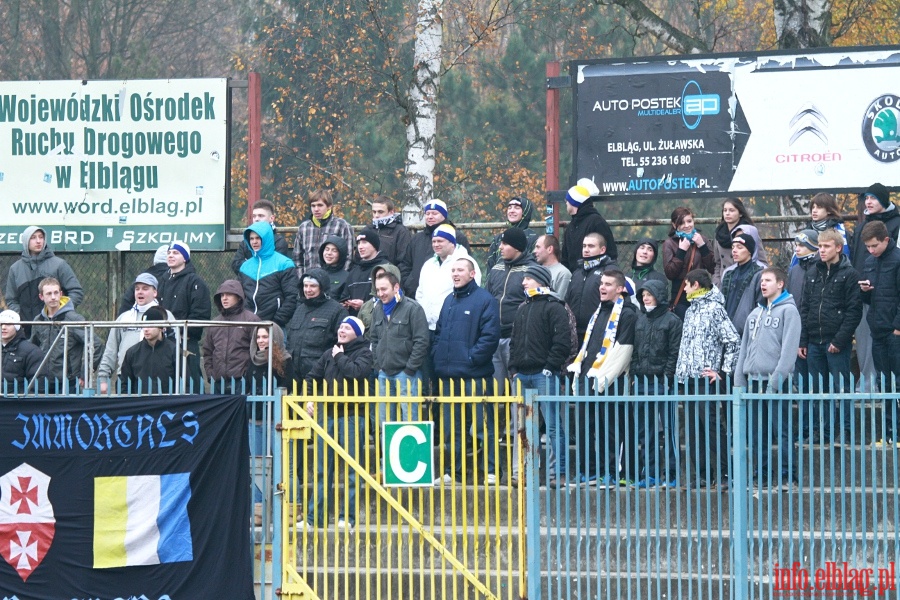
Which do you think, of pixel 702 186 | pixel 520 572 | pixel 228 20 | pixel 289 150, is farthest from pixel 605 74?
pixel 228 20

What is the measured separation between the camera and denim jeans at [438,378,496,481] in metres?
10.1

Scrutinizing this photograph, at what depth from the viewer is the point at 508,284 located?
40.4ft

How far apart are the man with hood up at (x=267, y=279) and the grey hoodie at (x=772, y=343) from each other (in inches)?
175

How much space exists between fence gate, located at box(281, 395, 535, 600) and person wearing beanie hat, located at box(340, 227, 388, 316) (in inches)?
92.1

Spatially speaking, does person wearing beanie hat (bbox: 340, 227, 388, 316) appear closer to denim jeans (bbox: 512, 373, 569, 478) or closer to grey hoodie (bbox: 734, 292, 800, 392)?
denim jeans (bbox: 512, 373, 569, 478)

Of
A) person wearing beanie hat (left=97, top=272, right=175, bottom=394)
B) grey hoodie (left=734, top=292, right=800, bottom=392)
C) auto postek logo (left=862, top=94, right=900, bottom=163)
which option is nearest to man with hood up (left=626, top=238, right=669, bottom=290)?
grey hoodie (left=734, top=292, right=800, bottom=392)

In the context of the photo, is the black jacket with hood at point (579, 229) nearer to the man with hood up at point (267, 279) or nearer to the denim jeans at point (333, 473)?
the man with hood up at point (267, 279)

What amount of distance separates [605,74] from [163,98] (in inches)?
193

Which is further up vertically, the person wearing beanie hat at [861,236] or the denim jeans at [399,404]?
the person wearing beanie hat at [861,236]

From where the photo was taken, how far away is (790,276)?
12117mm

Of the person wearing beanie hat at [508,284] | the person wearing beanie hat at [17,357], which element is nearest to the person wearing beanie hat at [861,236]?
the person wearing beanie hat at [508,284]

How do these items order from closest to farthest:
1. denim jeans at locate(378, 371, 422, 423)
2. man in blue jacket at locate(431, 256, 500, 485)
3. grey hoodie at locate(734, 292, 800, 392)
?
denim jeans at locate(378, 371, 422, 423), grey hoodie at locate(734, 292, 800, 392), man in blue jacket at locate(431, 256, 500, 485)

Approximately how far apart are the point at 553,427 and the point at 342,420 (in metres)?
1.67

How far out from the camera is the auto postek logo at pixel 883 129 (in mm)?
13461
